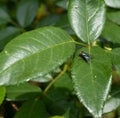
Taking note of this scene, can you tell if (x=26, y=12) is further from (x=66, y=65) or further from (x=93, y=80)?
(x=93, y=80)

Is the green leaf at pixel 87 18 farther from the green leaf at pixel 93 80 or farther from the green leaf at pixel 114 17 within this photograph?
the green leaf at pixel 114 17

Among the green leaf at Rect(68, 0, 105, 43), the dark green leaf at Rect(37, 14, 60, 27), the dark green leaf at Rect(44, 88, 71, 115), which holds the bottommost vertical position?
the dark green leaf at Rect(44, 88, 71, 115)

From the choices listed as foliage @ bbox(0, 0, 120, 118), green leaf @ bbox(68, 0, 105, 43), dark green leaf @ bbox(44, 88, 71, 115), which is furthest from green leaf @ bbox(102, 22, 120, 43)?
dark green leaf @ bbox(44, 88, 71, 115)

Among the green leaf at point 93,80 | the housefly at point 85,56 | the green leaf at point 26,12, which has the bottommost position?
the green leaf at point 26,12

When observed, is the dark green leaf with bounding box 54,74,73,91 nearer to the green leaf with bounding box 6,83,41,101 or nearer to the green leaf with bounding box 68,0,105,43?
the green leaf with bounding box 6,83,41,101

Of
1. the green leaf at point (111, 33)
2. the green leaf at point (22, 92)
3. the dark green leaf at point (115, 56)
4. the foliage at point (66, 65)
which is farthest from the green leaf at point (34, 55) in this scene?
the green leaf at point (22, 92)

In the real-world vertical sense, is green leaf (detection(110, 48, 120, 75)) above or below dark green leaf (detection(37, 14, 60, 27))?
above

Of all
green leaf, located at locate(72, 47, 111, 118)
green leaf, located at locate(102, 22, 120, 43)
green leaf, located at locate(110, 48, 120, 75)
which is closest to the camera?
green leaf, located at locate(72, 47, 111, 118)

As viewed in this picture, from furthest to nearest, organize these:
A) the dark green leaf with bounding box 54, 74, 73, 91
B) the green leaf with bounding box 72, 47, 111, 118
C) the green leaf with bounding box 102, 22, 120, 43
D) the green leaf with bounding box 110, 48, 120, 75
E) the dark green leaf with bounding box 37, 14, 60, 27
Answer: the dark green leaf with bounding box 37, 14, 60, 27 < the dark green leaf with bounding box 54, 74, 73, 91 < the green leaf with bounding box 102, 22, 120, 43 < the green leaf with bounding box 110, 48, 120, 75 < the green leaf with bounding box 72, 47, 111, 118
